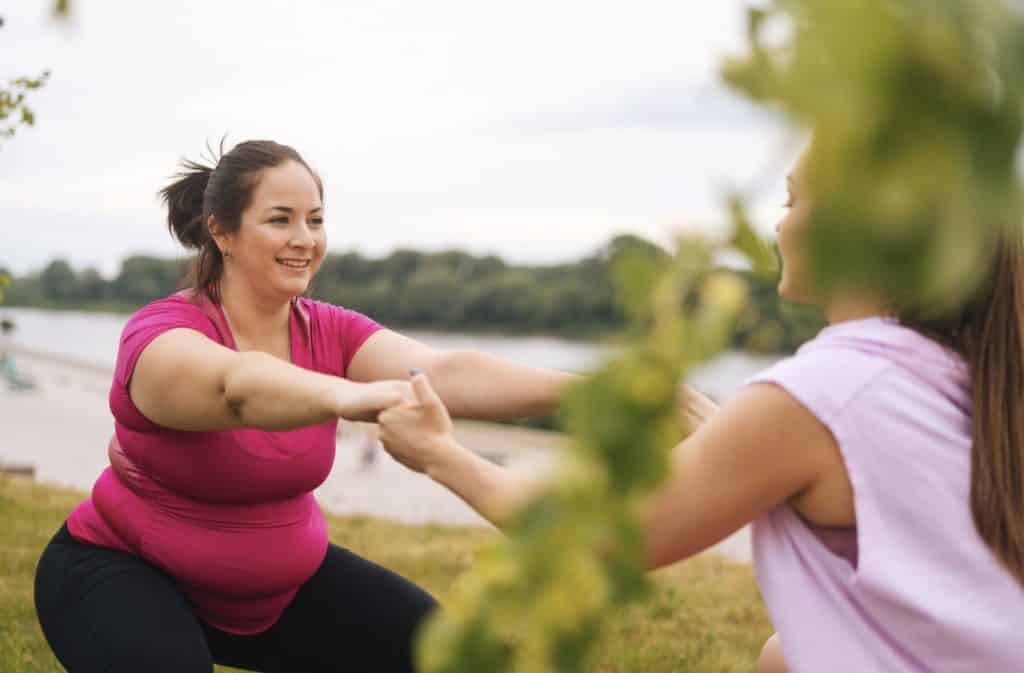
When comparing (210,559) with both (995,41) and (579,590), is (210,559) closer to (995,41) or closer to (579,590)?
(579,590)

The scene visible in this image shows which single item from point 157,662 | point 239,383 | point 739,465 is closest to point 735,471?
point 739,465

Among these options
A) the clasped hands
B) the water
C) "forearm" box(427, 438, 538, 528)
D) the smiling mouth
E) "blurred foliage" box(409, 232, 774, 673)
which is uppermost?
"blurred foliage" box(409, 232, 774, 673)

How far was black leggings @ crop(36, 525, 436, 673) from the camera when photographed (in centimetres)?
314

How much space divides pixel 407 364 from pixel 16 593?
339 cm

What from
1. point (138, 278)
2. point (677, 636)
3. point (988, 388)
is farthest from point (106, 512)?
point (138, 278)

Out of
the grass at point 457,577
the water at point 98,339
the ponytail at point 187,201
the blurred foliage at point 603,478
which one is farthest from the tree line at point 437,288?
the blurred foliage at point 603,478

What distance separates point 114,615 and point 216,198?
1.34m

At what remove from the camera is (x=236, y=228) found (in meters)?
3.69

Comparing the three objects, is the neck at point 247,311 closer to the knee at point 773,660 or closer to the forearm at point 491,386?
the forearm at point 491,386

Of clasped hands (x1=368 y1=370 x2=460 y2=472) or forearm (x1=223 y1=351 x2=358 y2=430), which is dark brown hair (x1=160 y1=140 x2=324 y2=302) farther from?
clasped hands (x1=368 y1=370 x2=460 y2=472)

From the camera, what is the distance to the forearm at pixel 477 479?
7.55 feet

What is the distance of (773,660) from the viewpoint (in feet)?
10.2

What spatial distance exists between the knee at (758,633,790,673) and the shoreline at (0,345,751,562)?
913 cm

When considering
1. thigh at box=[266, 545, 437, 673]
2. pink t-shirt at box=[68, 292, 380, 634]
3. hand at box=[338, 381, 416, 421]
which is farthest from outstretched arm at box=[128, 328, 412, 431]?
thigh at box=[266, 545, 437, 673]
